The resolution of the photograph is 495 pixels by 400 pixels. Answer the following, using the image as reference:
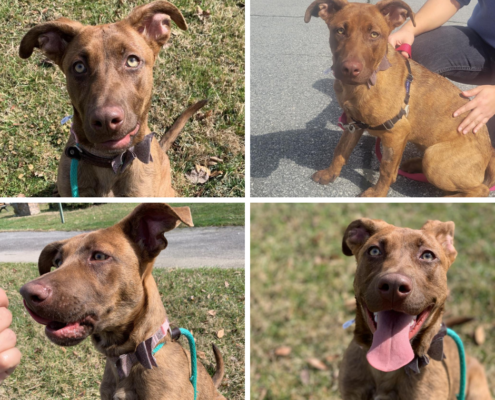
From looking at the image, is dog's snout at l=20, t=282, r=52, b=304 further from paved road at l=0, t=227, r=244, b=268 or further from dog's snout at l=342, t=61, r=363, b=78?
dog's snout at l=342, t=61, r=363, b=78

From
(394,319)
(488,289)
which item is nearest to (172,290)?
(394,319)

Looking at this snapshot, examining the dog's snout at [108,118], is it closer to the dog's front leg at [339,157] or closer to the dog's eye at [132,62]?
the dog's eye at [132,62]

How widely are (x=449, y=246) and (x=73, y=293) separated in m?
2.18

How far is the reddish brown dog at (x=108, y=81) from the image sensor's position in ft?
8.32

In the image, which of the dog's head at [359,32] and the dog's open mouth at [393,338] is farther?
the dog's head at [359,32]

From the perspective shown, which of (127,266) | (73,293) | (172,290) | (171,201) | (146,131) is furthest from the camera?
(172,290)

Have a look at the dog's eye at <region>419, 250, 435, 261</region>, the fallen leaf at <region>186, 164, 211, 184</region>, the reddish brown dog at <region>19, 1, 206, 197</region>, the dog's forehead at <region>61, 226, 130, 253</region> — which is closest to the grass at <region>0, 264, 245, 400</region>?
the fallen leaf at <region>186, 164, 211, 184</region>

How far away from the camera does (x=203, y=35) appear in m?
4.71

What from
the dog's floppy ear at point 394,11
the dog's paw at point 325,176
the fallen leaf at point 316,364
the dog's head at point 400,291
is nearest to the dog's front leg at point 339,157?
the dog's paw at point 325,176

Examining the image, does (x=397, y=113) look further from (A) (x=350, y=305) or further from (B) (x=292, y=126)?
(A) (x=350, y=305)

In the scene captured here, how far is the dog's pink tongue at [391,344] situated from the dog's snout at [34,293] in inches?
68.4

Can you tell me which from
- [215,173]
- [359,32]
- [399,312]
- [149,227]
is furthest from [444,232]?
[215,173]

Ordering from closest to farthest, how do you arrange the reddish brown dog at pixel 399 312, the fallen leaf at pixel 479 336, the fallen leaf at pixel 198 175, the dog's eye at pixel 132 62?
the reddish brown dog at pixel 399 312 → the dog's eye at pixel 132 62 → the fallen leaf at pixel 479 336 → the fallen leaf at pixel 198 175

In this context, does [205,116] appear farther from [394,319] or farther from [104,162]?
[394,319]
